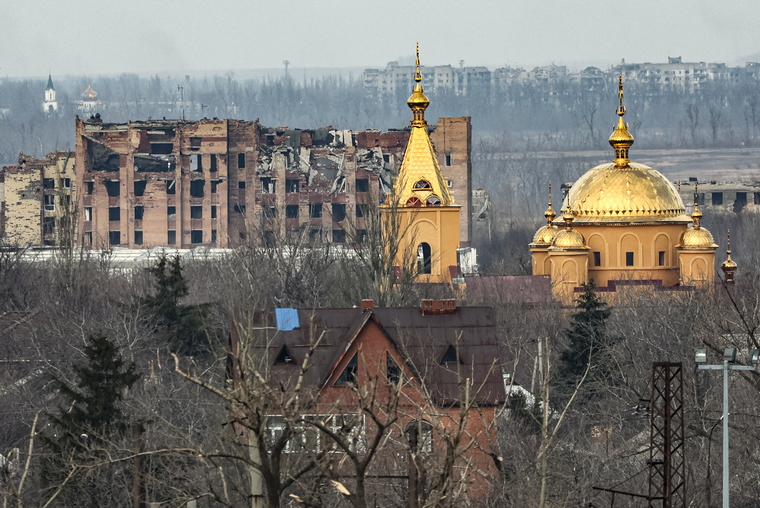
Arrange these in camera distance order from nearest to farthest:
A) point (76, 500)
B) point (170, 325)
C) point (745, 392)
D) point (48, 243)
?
point (76, 500)
point (745, 392)
point (170, 325)
point (48, 243)

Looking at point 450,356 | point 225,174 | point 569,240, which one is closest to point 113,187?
point 225,174

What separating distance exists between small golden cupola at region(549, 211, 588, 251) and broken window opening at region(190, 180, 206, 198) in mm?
48420

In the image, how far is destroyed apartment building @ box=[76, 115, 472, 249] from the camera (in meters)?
105

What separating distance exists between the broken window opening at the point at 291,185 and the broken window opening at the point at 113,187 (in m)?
8.04

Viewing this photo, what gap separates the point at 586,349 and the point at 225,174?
198ft

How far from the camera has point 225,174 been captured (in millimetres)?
106125

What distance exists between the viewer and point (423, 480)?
19875 mm

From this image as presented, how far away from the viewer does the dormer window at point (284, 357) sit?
3525 centimetres

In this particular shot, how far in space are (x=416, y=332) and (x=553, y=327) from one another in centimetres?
2145

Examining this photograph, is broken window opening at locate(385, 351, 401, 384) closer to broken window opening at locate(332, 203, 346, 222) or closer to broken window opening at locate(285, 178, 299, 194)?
broken window opening at locate(332, 203, 346, 222)

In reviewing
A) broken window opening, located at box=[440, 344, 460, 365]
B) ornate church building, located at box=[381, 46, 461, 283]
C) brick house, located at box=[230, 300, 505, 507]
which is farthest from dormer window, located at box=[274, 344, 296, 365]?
ornate church building, located at box=[381, 46, 461, 283]

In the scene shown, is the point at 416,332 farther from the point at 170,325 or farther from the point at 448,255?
the point at 448,255

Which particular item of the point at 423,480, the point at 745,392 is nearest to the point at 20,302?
the point at 745,392

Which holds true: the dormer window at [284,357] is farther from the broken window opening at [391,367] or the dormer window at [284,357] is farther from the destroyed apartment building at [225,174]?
the destroyed apartment building at [225,174]
